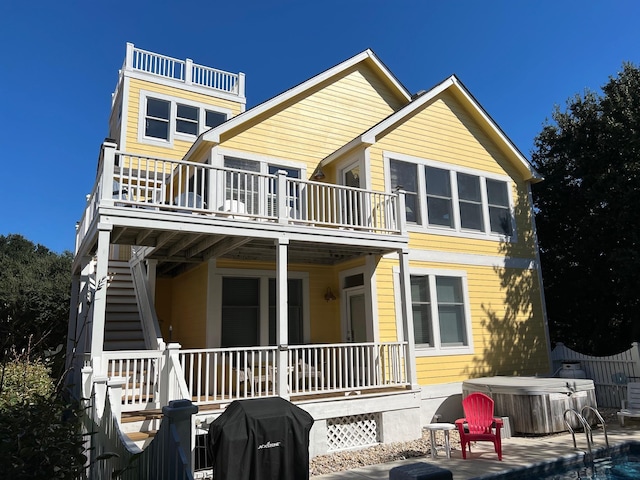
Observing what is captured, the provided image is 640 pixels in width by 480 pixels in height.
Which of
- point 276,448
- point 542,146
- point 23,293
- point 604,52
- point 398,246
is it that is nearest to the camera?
point 276,448

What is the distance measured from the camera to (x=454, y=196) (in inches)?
498

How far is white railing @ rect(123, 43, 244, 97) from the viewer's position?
16.9m

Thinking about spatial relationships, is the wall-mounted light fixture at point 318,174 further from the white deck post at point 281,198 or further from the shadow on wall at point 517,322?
the shadow on wall at point 517,322

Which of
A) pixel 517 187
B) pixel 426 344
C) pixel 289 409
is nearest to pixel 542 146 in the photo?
pixel 517 187

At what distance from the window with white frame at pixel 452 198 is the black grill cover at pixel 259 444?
7820 mm

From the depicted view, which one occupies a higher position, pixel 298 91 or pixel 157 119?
pixel 157 119

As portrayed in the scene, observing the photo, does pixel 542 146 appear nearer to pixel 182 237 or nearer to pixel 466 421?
pixel 466 421

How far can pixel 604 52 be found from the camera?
15477 millimetres

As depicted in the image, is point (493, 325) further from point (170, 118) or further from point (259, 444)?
point (170, 118)

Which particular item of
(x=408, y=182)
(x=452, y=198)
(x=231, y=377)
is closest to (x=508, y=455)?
(x=231, y=377)

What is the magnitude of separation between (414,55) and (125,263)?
16077 mm

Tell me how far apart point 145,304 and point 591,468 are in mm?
9821

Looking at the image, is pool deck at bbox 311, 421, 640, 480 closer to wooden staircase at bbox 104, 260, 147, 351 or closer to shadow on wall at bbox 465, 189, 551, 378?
shadow on wall at bbox 465, 189, 551, 378

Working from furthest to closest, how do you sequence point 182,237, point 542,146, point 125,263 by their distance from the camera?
point 542,146 → point 125,263 → point 182,237
